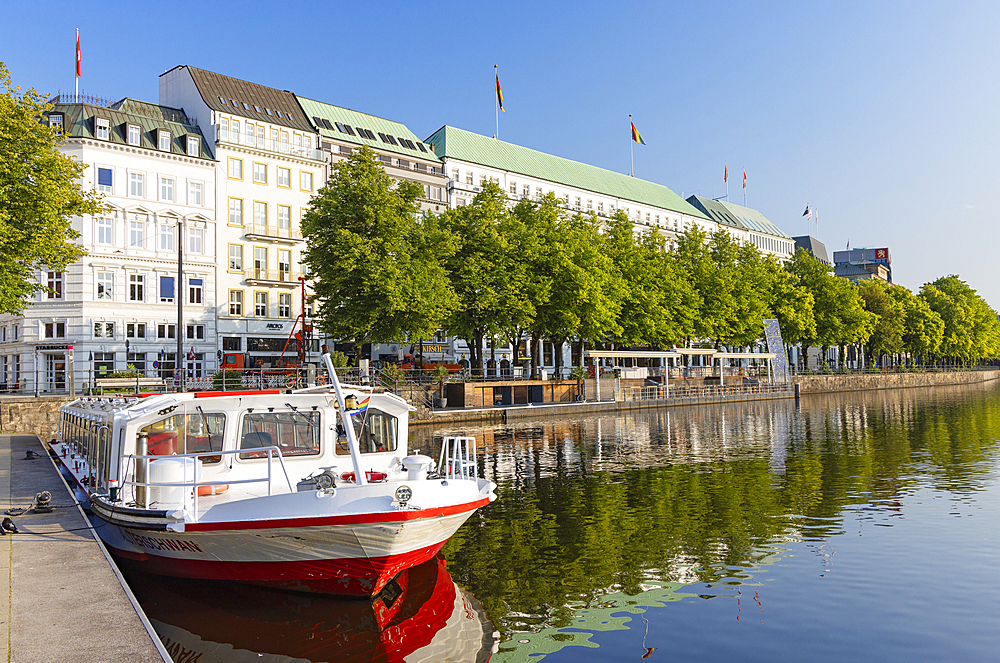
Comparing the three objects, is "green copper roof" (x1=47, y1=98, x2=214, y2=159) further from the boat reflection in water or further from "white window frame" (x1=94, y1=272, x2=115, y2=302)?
the boat reflection in water

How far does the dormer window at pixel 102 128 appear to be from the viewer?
5772 centimetres

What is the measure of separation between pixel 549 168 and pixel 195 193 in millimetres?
50288

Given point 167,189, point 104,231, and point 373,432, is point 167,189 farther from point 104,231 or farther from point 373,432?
→ point 373,432

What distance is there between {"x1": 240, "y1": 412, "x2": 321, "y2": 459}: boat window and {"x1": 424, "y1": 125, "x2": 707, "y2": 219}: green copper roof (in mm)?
71698

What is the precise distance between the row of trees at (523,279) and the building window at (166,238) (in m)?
12.8

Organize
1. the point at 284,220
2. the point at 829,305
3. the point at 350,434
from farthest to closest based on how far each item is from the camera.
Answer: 1. the point at 829,305
2. the point at 284,220
3. the point at 350,434

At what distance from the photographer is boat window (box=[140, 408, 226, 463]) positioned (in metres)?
14.0

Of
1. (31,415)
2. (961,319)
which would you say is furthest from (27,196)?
(961,319)

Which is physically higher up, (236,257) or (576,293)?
(236,257)

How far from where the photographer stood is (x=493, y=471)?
85.6ft

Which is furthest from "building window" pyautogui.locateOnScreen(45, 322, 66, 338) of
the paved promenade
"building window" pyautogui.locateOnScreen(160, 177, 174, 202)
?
the paved promenade

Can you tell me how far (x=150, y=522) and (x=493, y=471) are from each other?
14814mm

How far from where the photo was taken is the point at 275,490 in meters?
13.8

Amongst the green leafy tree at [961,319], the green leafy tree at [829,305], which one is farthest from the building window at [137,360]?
the green leafy tree at [961,319]
